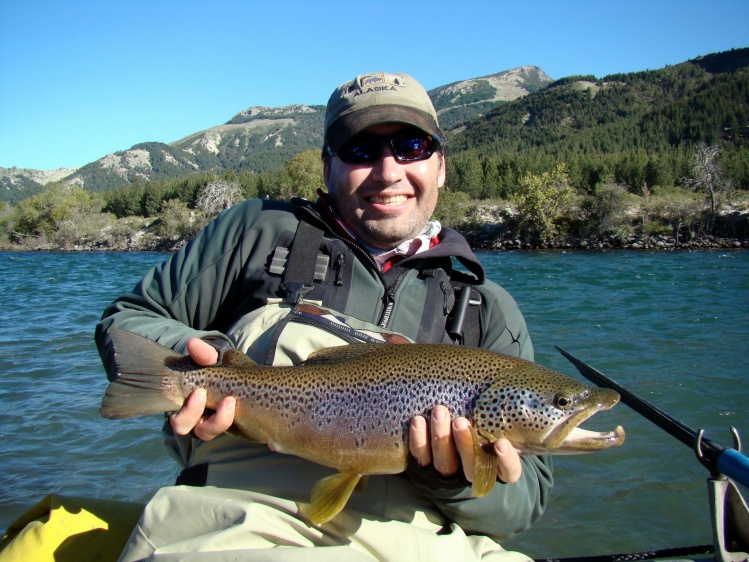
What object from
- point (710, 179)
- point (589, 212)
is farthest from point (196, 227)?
point (710, 179)

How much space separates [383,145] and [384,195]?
27 cm

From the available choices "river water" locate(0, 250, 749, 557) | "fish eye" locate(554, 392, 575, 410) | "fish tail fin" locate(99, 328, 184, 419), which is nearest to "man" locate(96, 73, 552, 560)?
"fish tail fin" locate(99, 328, 184, 419)

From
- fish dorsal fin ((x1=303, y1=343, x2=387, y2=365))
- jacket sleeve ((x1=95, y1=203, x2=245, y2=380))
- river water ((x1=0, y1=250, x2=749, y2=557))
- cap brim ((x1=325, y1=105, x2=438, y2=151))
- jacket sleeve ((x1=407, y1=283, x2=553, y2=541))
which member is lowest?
river water ((x1=0, y1=250, x2=749, y2=557))

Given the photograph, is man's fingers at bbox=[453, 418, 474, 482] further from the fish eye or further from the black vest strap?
the black vest strap

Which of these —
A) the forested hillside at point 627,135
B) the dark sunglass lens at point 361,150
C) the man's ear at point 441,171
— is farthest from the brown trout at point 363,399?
the forested hillside at point 627,135

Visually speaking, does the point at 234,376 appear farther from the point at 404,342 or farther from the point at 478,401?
the point at 478,401

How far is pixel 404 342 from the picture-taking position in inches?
104

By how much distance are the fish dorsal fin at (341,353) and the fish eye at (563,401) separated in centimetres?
81

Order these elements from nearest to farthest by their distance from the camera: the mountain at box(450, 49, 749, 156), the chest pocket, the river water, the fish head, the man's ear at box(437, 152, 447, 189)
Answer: the fish head → the chest pocket → the man's ear at box(437, 152, 447, 189) → the river water → the mountain at box(450, 49, 749, 156)

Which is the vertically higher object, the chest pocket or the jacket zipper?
the jacket zipper

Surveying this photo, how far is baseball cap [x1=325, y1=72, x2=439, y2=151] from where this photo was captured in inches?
115

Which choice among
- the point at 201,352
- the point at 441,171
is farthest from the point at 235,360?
the point at 441,171

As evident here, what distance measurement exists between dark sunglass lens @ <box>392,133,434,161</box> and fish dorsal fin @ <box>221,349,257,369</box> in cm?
135

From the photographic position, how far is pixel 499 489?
2.45 m
